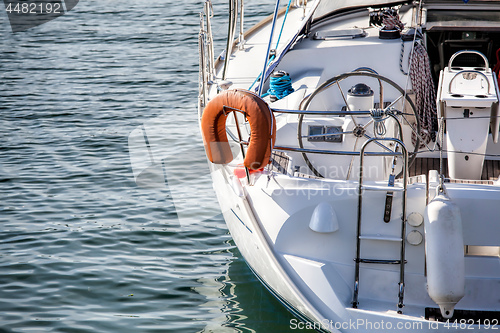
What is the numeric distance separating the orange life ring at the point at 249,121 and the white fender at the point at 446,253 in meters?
0.93

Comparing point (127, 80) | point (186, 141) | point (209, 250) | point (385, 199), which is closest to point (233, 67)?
point (186, 141)

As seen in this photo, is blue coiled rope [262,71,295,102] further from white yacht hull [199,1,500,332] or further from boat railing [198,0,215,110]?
white yacht hull [199,1,500,332]

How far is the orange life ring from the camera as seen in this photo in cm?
327

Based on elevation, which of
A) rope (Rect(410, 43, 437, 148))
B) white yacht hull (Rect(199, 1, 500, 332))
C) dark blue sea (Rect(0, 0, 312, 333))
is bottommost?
dark blue sea (Rect(0, 0, 312, 333))

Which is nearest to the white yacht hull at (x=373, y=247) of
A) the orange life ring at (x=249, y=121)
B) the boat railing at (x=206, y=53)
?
the orange life ring at (x=249, y=121)

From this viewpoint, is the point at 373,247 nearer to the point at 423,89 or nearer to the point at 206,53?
the point at 423,89

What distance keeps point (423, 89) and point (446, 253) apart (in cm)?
210

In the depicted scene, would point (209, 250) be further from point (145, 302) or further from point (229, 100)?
point (229, 100)

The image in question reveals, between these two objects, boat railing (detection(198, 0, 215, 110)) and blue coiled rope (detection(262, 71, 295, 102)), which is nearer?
blue coiled rope (detection(262, 71, 295, 102))

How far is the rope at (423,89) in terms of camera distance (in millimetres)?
4688

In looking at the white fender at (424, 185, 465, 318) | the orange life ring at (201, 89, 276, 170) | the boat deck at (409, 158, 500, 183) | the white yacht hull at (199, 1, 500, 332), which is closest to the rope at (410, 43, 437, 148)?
the boat deck at (409, 158, 500, 183)

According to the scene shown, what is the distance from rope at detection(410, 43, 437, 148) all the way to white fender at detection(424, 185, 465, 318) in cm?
158

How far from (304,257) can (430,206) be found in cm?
75

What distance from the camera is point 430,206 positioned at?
10.1 feet
